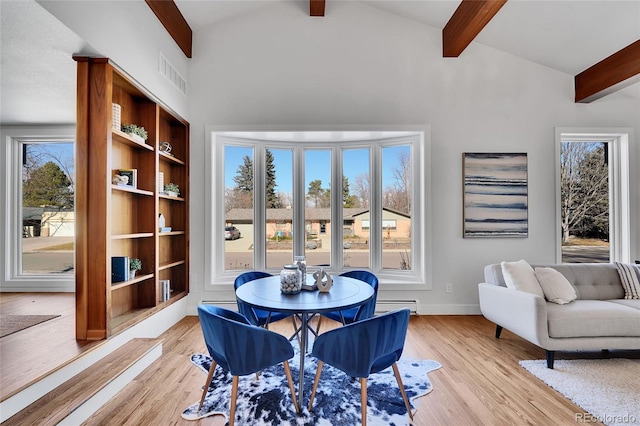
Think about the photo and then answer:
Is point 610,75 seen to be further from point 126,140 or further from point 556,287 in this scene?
point 126,140

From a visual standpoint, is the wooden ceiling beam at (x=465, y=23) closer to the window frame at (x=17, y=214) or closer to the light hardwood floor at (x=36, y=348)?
the light hardwood floor at (x=36, y=348)

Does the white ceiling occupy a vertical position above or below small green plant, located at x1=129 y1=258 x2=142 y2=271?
above

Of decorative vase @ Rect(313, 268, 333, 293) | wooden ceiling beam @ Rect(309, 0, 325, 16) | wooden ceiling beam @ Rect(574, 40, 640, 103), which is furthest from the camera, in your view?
wooden ceiling beam @ Rect(309, 0, 325, 16)

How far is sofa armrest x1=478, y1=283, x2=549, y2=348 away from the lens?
246 cm

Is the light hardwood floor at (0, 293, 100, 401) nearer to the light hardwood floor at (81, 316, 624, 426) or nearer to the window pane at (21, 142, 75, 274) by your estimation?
the light hardwood floor at (81, 316, 624, 426)

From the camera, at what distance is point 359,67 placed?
12.7 feet

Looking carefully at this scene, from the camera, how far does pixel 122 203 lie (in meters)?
2.86

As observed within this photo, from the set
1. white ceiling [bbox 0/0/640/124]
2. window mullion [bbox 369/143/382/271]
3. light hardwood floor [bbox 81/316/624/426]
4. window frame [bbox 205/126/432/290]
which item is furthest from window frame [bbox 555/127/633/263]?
window mullion [bbox 369/143/382/271]

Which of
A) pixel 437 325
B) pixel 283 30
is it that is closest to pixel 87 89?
pixel 283 30

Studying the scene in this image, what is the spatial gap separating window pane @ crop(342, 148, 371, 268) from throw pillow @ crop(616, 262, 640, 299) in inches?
105

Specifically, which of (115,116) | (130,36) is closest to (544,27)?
(130,36)

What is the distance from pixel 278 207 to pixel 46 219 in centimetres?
303

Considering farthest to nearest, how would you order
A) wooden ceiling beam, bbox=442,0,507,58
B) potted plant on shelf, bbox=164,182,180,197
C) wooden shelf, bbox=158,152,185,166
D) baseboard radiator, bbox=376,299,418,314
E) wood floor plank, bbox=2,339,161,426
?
baseboard radiator, bbox=376,299,418,314 → potted plant on shelf, bbox=164,182,180,197 → wooden shelf, bbox=158,152,185,166 → wooden ceiling beam, bbox=442,0,507,58 → wood floor plank, bbox=2,339,161,426

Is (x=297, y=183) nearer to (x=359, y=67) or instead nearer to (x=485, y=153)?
(x=359, y=67)
